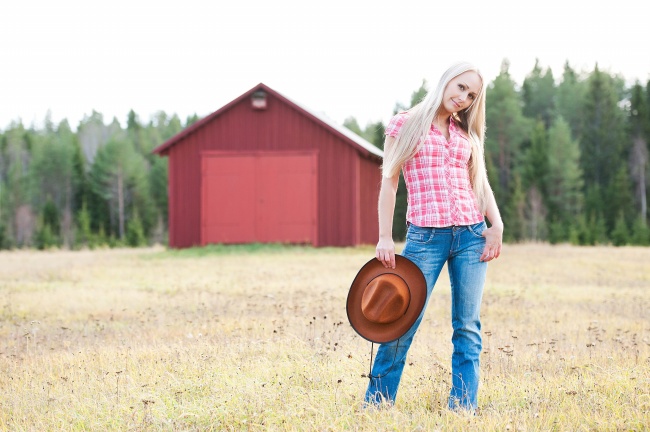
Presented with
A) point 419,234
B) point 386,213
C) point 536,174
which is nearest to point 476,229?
point 419,234

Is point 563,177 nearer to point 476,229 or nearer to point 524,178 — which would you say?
point 524,178

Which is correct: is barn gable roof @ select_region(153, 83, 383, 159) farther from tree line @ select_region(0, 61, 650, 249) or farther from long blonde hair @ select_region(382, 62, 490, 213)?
long blonde hair @ select_region(382, 62, 490, 213)

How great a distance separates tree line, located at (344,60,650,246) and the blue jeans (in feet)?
136

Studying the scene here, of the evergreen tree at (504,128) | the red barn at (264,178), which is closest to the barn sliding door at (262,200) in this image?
the red barn at (264,178)

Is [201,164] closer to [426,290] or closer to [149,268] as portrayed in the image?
[149,268]

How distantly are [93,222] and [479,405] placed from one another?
62.3 m

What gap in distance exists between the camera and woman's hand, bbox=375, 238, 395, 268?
4305 millimetres

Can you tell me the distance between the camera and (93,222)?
63.8 metres

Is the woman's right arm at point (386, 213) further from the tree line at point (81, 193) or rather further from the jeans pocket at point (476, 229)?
the tree line at point (81, 193)

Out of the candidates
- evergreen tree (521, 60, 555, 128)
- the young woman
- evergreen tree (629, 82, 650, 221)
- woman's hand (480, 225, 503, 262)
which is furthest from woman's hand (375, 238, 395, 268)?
evergreen tree (521, 60, 555, 128)

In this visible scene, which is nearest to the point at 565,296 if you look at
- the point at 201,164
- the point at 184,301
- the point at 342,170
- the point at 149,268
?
the point at 184,301

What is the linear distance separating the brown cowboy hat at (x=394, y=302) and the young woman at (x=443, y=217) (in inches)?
2.1

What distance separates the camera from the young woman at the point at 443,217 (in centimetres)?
434

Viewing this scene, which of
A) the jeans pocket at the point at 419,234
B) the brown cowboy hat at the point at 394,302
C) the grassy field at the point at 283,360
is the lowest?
the grassy field at the point at 283,360
